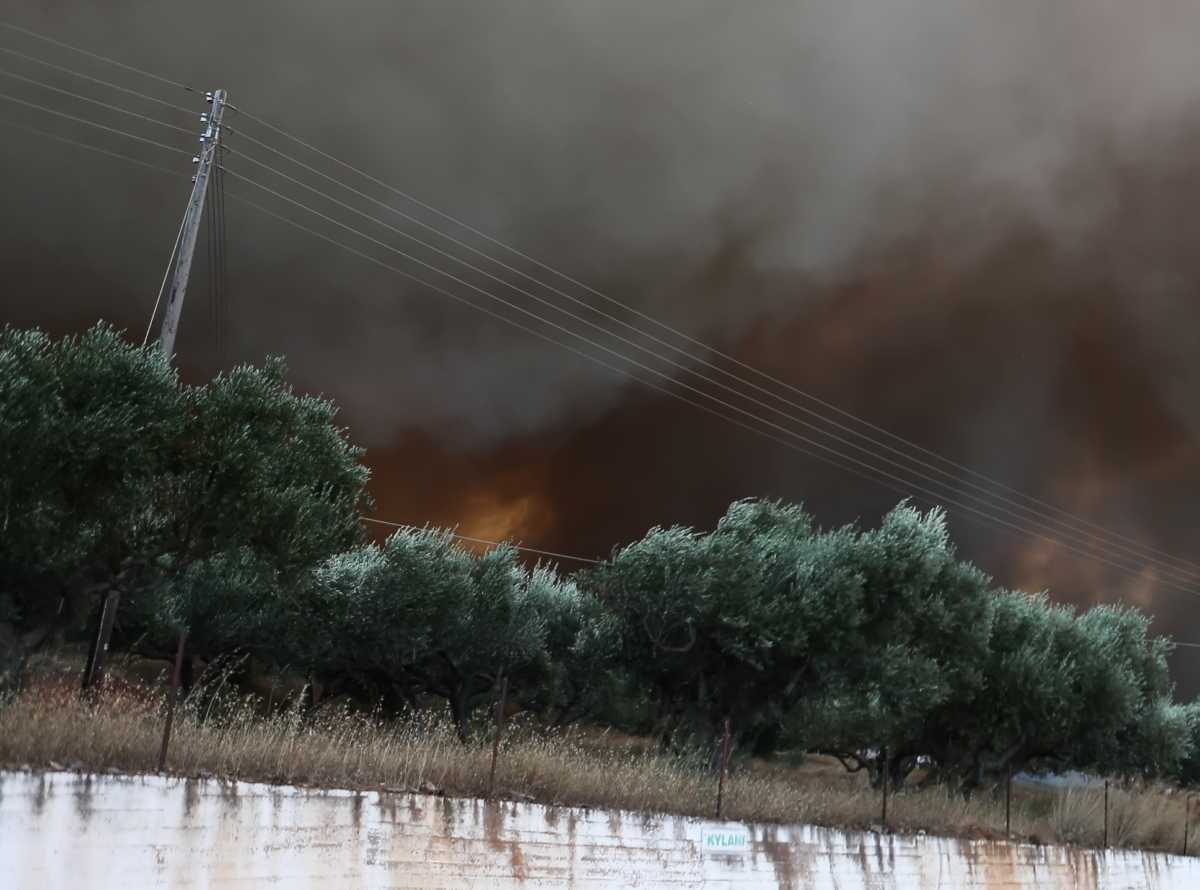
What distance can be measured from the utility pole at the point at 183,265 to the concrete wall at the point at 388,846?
675 centimetres

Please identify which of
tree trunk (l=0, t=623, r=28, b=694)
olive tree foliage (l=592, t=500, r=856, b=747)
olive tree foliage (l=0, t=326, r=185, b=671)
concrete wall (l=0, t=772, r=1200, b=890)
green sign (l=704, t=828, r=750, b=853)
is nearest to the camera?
concrete wall (l=0, t=772, r=1200, b=890)

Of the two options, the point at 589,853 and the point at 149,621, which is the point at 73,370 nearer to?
the point at 589,853

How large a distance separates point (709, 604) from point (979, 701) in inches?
549

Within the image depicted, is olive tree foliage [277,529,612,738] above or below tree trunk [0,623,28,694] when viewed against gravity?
above

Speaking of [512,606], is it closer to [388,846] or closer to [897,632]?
[897,632]

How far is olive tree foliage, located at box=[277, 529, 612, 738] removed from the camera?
29.1 meters

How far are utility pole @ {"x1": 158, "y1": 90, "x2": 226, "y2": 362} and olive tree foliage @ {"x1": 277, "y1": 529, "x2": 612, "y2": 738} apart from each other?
11031mm

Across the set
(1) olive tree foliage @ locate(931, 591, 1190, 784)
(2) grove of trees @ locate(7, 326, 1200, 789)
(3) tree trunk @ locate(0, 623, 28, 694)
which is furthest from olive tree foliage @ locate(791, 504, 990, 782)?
(3) tree trunk @ locate(0, 623, 28, 694)

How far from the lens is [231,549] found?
2019cm

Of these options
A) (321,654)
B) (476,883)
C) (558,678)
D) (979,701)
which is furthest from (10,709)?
(979,701)

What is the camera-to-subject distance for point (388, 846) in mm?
14453

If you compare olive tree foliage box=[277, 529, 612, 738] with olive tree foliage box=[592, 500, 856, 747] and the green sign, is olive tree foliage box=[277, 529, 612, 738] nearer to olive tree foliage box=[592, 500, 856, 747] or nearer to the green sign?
olive tree foliage box=[592, 500, 856, 747]

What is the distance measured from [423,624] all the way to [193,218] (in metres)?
12.8

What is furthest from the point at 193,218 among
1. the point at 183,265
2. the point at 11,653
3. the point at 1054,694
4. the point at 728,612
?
the point at 1054,694
